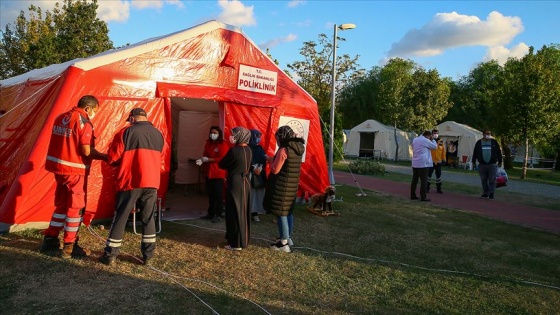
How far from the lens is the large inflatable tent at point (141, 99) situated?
612cm

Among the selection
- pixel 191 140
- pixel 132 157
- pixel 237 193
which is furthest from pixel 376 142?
pixel 132 157

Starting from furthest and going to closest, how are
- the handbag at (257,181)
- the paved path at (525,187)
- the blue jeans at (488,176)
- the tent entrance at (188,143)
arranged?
the paved path at (525,187), the blue jeans at (488,176), the tent entrance at (188,143), the handbag at (257,181)

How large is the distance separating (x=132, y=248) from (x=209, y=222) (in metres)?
2.00

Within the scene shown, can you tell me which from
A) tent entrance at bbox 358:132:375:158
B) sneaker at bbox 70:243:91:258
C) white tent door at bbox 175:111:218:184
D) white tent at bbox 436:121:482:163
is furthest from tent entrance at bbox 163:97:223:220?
tent entrance at bbox 358:132:375:158

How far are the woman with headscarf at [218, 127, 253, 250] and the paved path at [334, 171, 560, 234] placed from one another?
6254 mm

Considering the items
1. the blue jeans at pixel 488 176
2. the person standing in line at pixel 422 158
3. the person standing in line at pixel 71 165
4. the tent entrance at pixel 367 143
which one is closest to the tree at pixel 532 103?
the blue jeans at pixel 488 176

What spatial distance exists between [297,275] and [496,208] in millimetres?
8369

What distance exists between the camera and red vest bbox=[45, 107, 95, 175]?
491 centimetres

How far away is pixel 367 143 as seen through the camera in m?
36.2

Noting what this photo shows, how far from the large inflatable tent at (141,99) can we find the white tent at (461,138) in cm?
2317

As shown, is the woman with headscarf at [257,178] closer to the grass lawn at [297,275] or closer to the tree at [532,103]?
the grass lawn at [297,275]

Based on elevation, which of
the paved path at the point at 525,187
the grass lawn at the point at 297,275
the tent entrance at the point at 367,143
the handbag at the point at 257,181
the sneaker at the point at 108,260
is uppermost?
the tent entrance at the point at 367,143

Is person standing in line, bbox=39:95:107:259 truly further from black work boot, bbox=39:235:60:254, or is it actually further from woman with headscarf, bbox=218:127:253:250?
woman with headscarf, bbox=218:127:253:250

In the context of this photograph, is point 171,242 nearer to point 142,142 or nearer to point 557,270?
point 142,142
